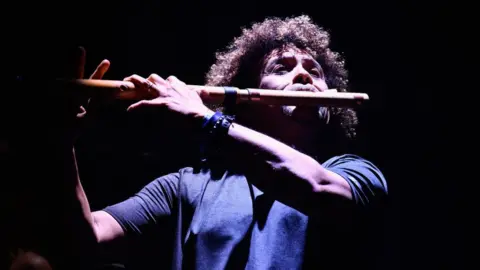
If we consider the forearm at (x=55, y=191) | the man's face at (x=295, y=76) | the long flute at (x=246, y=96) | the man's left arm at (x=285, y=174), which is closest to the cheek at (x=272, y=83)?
the man's face at (x=295, y=76)

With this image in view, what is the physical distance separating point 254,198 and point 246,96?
1.46 ft

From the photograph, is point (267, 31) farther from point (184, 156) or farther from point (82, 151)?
point (82, 151)

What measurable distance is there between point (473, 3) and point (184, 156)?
2202 mm

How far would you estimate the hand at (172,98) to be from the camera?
132cm

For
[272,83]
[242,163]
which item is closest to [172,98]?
[242,163]

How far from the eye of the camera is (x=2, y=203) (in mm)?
1767

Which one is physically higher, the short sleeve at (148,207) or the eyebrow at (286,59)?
the eyebrow at (286,59)

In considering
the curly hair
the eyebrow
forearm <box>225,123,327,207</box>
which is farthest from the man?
the curly hair

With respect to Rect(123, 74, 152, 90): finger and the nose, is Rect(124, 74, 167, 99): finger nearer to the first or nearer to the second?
Rect(123, 74, 152, 90): finger

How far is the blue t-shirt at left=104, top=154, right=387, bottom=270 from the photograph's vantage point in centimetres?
142

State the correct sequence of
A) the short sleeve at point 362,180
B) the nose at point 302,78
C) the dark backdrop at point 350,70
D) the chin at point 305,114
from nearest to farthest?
the short sleeve at point 362,180
the chin at point 305,114
the nose at point 302,78
the dark backdrop at point 350,70

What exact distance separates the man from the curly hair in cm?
45

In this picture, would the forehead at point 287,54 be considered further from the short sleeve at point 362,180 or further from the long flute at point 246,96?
the short sleeve at point 362,180

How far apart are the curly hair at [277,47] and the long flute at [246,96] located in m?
0.69
